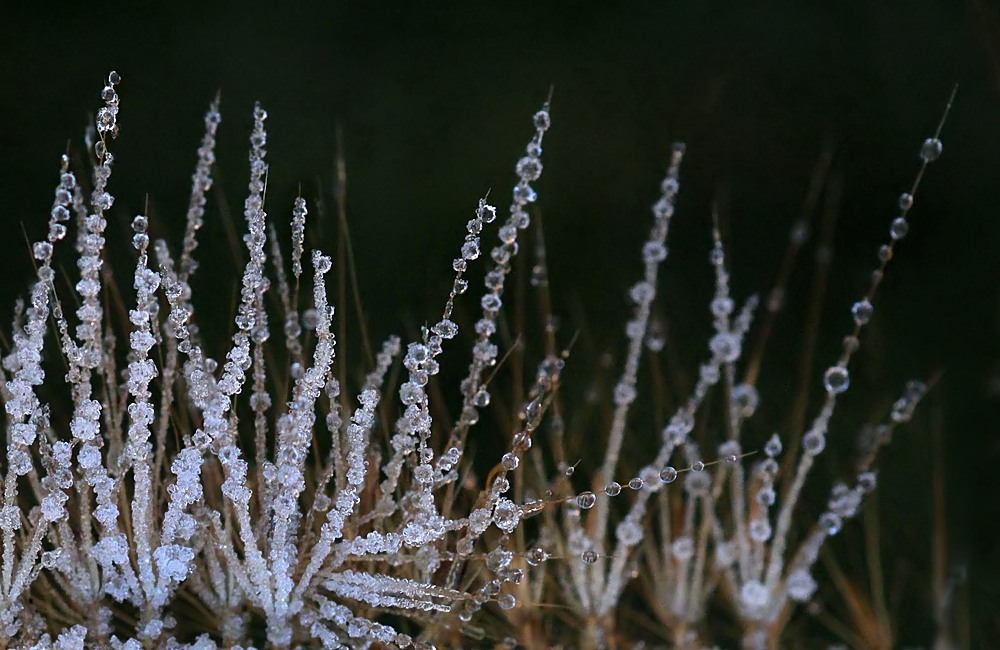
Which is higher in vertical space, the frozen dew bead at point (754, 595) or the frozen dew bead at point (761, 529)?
the frozen dew bead at point (761, 529)

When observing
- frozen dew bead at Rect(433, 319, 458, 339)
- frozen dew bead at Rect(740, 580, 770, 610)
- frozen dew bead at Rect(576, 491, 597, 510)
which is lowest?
frozen dew bead at Rect(740, 580, 770, 610)

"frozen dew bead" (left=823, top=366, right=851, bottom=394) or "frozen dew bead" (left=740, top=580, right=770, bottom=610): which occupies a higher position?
"frozen dew bead" (left=823, top=366, right=851, bottom=394)

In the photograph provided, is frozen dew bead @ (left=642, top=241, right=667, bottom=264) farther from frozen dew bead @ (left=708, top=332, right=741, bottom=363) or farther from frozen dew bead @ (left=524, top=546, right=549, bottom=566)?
frozen dew bead @ (left=524, top=546, right=549, bottom=566)

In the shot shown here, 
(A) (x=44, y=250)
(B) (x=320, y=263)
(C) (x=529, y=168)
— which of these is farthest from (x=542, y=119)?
(A) (x=44, y=250)

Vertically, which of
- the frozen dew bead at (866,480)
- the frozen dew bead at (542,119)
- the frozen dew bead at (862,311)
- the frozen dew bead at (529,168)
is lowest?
the frozen dew bead at (866,480)

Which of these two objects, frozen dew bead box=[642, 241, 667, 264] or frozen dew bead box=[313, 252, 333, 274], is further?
frozen dew bead box=[642, 241, 667, 264]

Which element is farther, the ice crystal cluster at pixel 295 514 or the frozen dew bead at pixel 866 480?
the frozen dew bead at pixel 866 480

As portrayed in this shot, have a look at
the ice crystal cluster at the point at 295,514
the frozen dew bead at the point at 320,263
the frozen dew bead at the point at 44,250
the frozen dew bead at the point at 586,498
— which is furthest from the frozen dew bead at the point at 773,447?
the frozen dew bead at the point at 44,250

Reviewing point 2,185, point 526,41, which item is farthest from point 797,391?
point 2,185

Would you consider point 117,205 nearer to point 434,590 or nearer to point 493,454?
point 493,454

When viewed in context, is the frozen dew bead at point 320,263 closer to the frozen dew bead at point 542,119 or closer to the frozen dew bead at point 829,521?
the frozen dew bead at point 542,119

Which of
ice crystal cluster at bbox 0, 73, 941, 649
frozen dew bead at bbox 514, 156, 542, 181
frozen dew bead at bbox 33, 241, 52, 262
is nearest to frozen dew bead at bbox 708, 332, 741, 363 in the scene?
ice crystal cluster at bbox 0, 73, 941, 649
